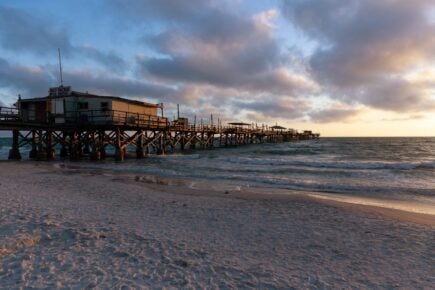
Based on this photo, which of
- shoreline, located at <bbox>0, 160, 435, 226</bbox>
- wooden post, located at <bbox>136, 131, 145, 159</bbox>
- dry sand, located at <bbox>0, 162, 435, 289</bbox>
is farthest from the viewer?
wooden post, located at <bbox>136, 131, 145, 159</bbox>

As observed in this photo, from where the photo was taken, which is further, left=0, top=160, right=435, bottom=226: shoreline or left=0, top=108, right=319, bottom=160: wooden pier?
left=0, top=108, right=319, bottom=160: wooden pier

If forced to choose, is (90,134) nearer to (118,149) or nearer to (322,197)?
(118,149)

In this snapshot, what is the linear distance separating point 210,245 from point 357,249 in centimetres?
275

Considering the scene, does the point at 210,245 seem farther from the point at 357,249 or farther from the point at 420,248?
the point at 420,248

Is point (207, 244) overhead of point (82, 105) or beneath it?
beneath

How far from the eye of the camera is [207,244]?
252 inches

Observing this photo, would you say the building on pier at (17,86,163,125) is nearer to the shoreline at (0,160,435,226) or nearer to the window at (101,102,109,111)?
the window at (101,102,109,111)

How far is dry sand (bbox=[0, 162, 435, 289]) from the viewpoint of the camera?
478 cm

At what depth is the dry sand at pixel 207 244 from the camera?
4.78 meters

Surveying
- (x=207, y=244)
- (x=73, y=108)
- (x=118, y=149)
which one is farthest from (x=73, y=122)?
(x=207, y=244)

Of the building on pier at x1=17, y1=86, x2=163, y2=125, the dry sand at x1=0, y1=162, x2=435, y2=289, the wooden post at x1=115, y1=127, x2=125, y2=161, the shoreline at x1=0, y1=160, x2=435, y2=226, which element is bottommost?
the shoreline at x1=0, y1=160, x2=435, y2=226

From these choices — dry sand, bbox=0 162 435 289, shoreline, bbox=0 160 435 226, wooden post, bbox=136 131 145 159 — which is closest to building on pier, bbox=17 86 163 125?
wooden post, bbox=136 131 145 159

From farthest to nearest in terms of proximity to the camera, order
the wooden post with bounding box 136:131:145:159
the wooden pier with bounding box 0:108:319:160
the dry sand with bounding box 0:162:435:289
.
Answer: the wooden post with bounding box 136:131:145:159
the wooden pier with bounding box 0:108:319:160
the dry sand with bounding box 0:162:435:289

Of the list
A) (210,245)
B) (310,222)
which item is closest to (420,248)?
(310,222)
